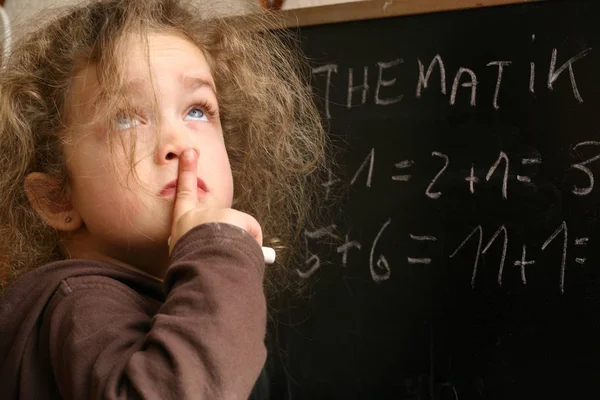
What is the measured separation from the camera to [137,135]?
2.56ft

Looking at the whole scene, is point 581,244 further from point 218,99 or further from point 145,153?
point 145,153

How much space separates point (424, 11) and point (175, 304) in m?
0.82

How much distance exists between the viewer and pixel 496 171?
3.95ft

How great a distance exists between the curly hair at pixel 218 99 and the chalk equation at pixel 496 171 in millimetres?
86

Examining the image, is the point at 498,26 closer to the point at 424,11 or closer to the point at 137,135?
the point at 424,11

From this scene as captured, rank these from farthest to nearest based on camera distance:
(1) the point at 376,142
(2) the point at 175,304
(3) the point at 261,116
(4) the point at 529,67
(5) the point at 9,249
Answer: (1) the point at 376,142 → (4) the point at 529,67 → (3) the point at 261,116 → (5) the point at 9,249 → (2) the point at 175,304

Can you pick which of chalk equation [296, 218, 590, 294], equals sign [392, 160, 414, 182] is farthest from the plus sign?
equals sign [392, 160, 414, 182]

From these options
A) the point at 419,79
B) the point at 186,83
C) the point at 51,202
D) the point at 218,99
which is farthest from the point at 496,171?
the point at 51,202

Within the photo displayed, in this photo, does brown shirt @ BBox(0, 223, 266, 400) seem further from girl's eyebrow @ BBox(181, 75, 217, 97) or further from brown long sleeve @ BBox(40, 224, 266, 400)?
girl's eyebrow @ BBox(181, 75, 217, 97)

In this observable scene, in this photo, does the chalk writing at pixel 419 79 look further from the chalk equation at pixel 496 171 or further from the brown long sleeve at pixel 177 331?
the brown long sleeve at pixel 177 331

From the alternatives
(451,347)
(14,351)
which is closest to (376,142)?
(451,347)

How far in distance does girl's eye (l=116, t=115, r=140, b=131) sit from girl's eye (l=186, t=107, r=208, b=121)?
7 cm

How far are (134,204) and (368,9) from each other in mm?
713

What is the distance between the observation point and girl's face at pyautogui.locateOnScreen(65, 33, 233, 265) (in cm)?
77
